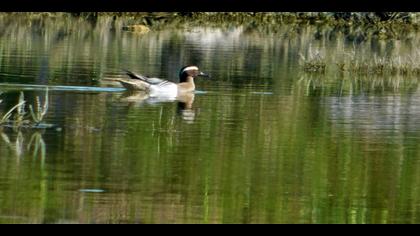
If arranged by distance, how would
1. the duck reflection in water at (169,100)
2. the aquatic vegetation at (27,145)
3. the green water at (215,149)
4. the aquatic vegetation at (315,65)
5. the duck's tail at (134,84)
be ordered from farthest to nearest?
the aquatic vegetation at (315,65) → the duck's tail at (134,84) → the duck reflection in water at (169,100) → the aquatic vegetation at (27,145) → the green water at (215,149)

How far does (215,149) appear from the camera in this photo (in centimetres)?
1305

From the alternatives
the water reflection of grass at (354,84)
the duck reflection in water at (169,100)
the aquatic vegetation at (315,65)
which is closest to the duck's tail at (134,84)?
the duck reflection in water at (169,100)

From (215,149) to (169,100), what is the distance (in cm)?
652

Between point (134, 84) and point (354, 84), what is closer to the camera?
point (134, 84)

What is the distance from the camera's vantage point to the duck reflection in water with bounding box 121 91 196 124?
56.9ft

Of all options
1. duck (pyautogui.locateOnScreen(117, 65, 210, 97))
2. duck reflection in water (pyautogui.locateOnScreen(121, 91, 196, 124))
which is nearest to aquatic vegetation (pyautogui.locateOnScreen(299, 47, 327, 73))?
duck (pyautogui.locateOnScreen(117, 65, 210, 97))

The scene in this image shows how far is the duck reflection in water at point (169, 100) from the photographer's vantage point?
17.3 metres

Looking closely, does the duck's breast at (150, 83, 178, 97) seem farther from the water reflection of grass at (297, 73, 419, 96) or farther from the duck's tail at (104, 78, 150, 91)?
the water reflection of grass at (297, 73, 419, 96)

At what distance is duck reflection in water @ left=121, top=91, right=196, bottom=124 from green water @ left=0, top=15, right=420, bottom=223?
0.04 metres

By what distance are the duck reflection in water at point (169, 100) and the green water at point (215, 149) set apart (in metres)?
0.04

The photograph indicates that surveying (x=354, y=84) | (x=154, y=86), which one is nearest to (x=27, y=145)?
(x=154, y=86)

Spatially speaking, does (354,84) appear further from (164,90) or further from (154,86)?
(154,86)

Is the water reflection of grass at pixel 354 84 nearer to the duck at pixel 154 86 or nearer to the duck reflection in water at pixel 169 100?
the duck at pixel 154 86
